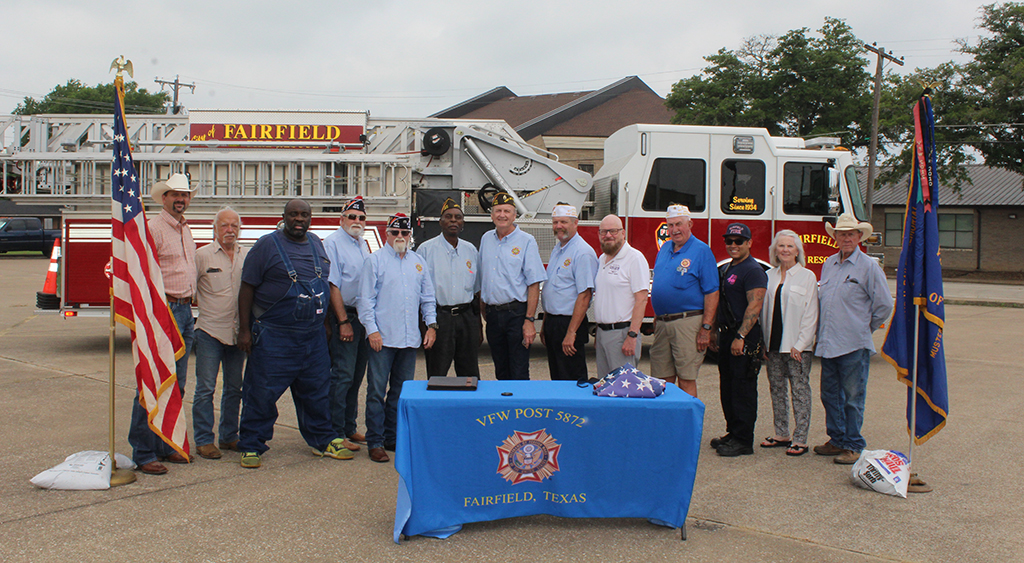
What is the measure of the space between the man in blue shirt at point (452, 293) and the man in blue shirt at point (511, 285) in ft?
0.52

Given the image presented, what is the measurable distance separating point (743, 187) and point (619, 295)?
491 cm

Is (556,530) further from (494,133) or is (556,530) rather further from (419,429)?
(494,133)

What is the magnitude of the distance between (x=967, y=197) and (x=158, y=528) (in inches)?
1692

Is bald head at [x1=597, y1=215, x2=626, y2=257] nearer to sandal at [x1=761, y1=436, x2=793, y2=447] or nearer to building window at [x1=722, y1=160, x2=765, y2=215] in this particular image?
sandal at [x1=761, y1=436, x2=793, y2=447]

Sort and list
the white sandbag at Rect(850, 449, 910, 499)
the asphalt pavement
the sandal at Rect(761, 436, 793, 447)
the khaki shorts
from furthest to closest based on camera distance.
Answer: the sandal at Rect(761, 436, 793, 447) → the khaki shorts → the white sandbag at Rect(850, 449, 910, 499) → the asphalt pavement

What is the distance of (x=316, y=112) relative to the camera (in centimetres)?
1070

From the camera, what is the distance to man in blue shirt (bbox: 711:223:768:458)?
5941mm

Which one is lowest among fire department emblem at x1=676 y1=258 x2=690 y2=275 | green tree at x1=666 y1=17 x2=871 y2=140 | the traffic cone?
the traffic cone

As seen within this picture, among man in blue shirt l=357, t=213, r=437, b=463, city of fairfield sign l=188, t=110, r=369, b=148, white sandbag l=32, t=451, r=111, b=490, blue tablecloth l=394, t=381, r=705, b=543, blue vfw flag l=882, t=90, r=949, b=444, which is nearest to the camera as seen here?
blue tablecloth l=394, t=381, r=705, b=543

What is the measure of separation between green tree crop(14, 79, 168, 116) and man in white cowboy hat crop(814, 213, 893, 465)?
7200 cm

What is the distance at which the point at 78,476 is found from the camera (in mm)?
4820

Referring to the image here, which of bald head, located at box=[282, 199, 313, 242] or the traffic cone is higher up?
bald head, located at box=[282, 199, 313, 242]

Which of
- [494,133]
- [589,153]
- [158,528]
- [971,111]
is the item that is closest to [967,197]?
[971,111]

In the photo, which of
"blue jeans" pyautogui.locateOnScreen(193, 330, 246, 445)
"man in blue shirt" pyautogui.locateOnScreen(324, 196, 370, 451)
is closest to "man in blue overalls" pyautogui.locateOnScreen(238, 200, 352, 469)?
"man in blue shirt" pyautogui.locateOnScreen(324, 196, 370, 451)
